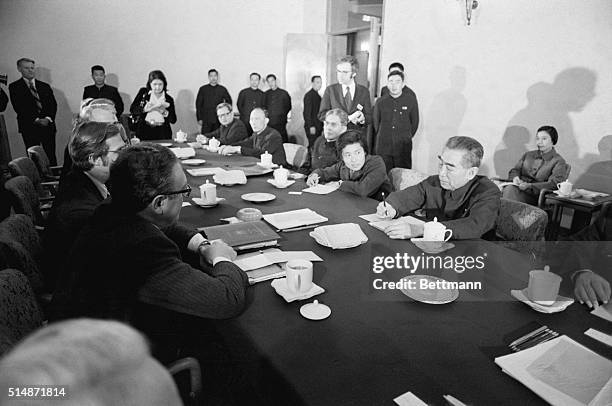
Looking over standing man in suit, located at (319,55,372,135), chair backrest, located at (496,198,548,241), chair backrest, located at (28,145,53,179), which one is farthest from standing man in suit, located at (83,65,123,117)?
chair backrest, located at (496,198,548,241)

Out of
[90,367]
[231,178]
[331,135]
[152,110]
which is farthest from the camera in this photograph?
[152,110]

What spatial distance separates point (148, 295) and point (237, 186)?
1.76 meters

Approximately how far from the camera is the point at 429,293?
1427 mm

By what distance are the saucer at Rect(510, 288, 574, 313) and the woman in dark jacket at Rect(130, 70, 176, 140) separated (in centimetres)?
545

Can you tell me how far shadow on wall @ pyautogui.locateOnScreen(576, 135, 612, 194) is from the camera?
4.17 meters

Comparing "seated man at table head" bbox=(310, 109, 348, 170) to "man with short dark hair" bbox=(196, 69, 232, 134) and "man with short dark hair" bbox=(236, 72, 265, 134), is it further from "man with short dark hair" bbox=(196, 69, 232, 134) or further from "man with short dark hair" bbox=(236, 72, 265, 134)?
"man with short dark hair" bbox=(196, 69, 232, 134)

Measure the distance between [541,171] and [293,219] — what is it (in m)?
3.28

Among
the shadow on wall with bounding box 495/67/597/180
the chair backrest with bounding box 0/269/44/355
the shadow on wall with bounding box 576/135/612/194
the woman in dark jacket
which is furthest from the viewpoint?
the woman in dark jacket

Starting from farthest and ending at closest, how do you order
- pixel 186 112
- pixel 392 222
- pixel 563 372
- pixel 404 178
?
pixel 186 112, pixel 404 178, pixel 392 222, pixel 563 372

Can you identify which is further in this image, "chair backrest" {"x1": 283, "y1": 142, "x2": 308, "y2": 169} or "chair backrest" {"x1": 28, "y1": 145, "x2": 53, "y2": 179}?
"chair backrest" {"x1": 283, "y1": 142, "x2": 308, "y2": 169}

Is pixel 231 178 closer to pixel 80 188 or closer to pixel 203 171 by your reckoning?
pixel 203 171

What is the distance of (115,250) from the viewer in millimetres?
1228

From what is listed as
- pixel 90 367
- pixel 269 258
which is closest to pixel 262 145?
pixel 269 258

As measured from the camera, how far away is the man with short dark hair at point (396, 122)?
5109mm
